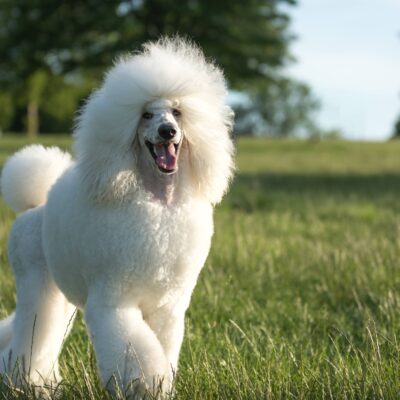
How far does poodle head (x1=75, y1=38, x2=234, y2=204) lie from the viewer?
289 centimetres

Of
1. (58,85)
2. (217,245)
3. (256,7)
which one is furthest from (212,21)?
(217,245)

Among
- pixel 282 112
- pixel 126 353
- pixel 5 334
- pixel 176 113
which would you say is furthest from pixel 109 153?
pixel 282 112

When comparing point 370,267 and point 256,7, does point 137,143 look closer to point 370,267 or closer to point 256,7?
point 370,267

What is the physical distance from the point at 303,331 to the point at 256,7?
19734mm

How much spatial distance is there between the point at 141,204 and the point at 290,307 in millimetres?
2086

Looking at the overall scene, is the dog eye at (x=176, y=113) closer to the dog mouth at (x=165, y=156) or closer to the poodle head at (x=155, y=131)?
the poodle head at (x=155, y=131)

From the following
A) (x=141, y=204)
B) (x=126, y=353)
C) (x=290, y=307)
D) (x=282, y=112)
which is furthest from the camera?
(x=282, y=112)

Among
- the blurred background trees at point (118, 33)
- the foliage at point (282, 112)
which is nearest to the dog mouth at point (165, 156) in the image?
the blurred background trees at point (118, 33)

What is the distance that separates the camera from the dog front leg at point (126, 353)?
2.79m

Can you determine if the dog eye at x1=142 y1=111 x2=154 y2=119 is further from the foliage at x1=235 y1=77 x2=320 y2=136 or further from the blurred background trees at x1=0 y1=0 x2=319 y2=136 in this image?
the foliage at x1=235 y1=77 x2=320 y2=136

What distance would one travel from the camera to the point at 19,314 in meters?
3.45

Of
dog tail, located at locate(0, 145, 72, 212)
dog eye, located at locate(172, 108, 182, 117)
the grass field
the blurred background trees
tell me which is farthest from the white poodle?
the blurred background trees

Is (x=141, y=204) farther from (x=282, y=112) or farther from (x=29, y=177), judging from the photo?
(x=282, y=112)

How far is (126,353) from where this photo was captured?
2.80 metres
